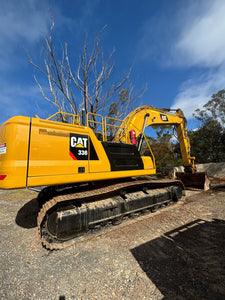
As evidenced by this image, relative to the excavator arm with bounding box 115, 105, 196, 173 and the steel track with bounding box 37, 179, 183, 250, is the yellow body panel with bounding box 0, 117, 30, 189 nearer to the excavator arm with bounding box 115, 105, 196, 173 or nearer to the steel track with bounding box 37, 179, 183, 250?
the steel track with bounding box 37, 179, 183, 250

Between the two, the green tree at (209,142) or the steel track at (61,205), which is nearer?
the steel track at (61,205)

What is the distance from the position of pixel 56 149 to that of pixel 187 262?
3.23 m

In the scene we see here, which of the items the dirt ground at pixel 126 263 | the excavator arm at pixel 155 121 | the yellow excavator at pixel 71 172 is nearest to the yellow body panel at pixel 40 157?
the yellow excavator at pixel 71 172

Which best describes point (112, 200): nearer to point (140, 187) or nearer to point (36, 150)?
point (140, 187)

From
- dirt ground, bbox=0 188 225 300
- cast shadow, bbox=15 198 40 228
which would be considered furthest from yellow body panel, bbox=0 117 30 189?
cast shadow, bbox=15 198 40 228

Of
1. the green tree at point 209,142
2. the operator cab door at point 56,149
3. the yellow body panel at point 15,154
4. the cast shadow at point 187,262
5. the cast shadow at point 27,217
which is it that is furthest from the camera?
the green tree at point 209,142

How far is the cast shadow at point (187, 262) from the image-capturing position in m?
1.80

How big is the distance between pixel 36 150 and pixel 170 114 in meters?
6.24

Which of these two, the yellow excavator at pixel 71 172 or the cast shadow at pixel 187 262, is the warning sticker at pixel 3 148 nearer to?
the yellow excavator at pixel 71 172

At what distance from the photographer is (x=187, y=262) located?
2.30 m

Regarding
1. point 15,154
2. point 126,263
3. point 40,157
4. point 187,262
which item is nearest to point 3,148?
point 15,154

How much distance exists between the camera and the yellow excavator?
2.81 metres

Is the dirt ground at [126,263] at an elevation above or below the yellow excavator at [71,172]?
below

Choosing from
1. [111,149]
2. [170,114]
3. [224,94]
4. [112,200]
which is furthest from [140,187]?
[224,94]
